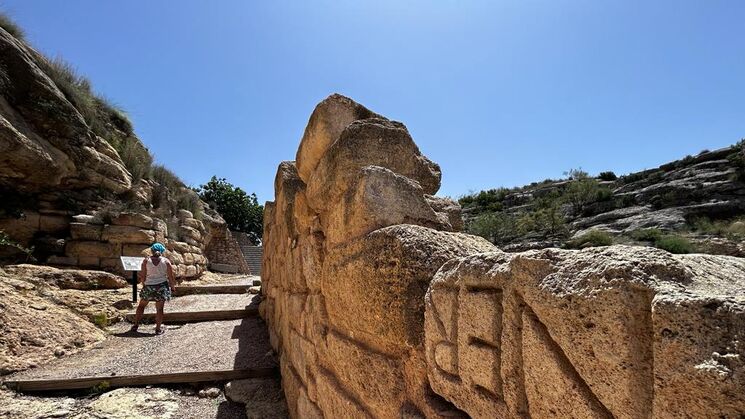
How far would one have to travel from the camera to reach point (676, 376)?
0.54 m

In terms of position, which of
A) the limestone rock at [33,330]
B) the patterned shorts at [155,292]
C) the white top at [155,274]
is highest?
the white top at [155,274]

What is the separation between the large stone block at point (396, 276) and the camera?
1.22m

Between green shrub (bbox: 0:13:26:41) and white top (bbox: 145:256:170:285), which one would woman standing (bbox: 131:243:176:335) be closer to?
white top (bbox: 145:256:170:285)

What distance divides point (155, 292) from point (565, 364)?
5467mm

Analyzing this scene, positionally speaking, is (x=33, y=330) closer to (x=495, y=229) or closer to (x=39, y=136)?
(x=39, y=136)

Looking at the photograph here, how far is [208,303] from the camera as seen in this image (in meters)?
6.38

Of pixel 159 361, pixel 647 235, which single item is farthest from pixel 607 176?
pixel 159 361

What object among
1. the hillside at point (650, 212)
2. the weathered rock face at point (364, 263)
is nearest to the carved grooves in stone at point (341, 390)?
the weathered rock face at point (364, 263)

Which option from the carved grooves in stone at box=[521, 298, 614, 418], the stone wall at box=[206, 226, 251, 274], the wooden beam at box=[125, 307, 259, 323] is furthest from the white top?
the stone wall at box=[206, 226, 251, 274]

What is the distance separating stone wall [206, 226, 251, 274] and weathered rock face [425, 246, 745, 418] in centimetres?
1230

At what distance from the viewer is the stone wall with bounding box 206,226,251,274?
1255cm

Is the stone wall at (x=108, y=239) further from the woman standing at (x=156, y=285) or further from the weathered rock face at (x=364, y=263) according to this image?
the weathered rock face at (x=364, y=263)

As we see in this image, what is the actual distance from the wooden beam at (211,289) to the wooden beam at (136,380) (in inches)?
149

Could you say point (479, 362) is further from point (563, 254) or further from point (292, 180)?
point (292, 180)
